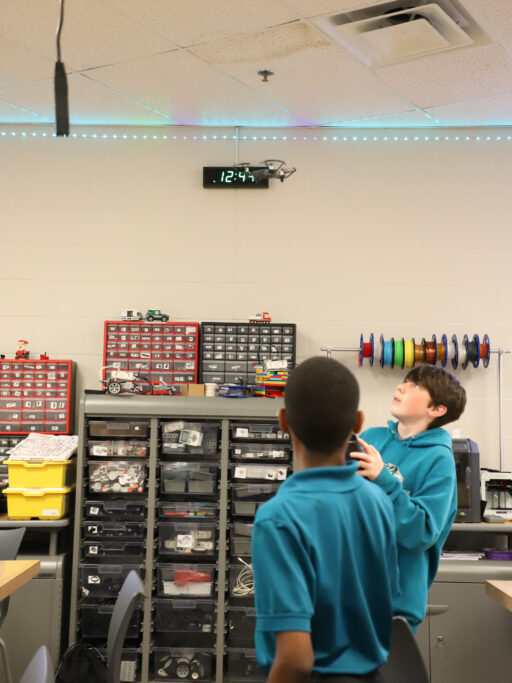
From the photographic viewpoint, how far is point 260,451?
13.7 ft

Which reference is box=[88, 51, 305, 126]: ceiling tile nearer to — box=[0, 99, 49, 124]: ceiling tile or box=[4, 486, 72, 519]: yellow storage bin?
box=[0, 99, 49, 124]: ceiling tile

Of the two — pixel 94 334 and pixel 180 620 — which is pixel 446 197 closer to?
pixel 94 334

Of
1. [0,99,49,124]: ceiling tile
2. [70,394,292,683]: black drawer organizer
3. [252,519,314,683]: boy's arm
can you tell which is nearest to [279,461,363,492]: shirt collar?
[252,519,314,683]: boy's arm

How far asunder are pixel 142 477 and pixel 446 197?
2.70 meters

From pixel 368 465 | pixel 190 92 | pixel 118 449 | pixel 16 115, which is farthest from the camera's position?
pixel 16 115

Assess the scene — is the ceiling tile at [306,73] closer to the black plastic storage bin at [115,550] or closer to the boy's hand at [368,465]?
the boy's hand at [368,465]

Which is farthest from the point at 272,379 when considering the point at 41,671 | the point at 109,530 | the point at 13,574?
the point at 41,671

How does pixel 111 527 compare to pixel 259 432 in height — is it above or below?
below

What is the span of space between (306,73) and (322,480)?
307 cm

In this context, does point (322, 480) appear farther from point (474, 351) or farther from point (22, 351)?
point (22, 351)

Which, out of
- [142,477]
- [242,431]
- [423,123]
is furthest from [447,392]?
[423,123]

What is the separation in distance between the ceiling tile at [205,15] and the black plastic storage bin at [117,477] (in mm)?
2357

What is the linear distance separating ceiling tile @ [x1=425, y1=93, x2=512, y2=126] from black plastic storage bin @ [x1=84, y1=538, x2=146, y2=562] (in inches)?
127

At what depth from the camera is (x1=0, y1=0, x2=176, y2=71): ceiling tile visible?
329cm
